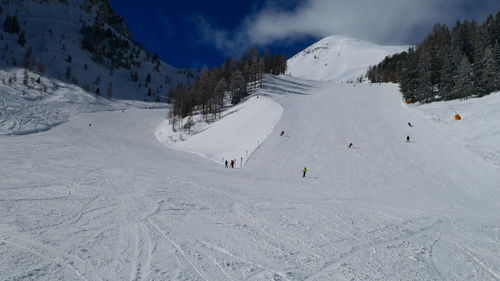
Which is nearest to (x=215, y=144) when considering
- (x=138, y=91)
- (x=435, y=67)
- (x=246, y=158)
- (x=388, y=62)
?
(x=246, y=158)

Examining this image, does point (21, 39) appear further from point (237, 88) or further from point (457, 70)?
point (457, 70)

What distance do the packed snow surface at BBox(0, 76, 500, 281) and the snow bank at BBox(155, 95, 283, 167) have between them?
3.61 metres

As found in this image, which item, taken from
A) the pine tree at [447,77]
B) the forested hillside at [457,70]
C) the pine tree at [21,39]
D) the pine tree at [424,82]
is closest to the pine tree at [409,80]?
the forested hillside at [457,70]

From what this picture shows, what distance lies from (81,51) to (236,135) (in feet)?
423

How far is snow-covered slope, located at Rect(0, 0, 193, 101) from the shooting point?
104m

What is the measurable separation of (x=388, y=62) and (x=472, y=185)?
116 meters

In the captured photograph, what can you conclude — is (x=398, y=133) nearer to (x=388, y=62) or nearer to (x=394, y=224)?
(x=394, y=224)

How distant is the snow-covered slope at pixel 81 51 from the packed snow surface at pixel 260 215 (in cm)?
9047

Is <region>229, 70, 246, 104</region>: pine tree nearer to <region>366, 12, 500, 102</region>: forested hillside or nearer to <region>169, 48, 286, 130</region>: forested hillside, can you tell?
<region>169, 48, 286, 130</region>: forested hillside

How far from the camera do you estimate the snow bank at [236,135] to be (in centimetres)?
3452

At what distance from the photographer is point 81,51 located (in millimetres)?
135000

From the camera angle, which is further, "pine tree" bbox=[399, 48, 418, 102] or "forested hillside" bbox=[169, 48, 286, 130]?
"forested hillside" bbox=[169, 48, 286, 130]

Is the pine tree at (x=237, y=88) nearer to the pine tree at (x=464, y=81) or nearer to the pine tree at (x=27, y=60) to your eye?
the pine tree at (x=464, y=81)

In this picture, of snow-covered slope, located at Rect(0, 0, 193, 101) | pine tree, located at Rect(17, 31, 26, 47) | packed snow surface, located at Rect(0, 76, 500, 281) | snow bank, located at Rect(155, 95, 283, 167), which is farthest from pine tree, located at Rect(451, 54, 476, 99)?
pine tree, located at Rect(17, 31, 26, 47)
